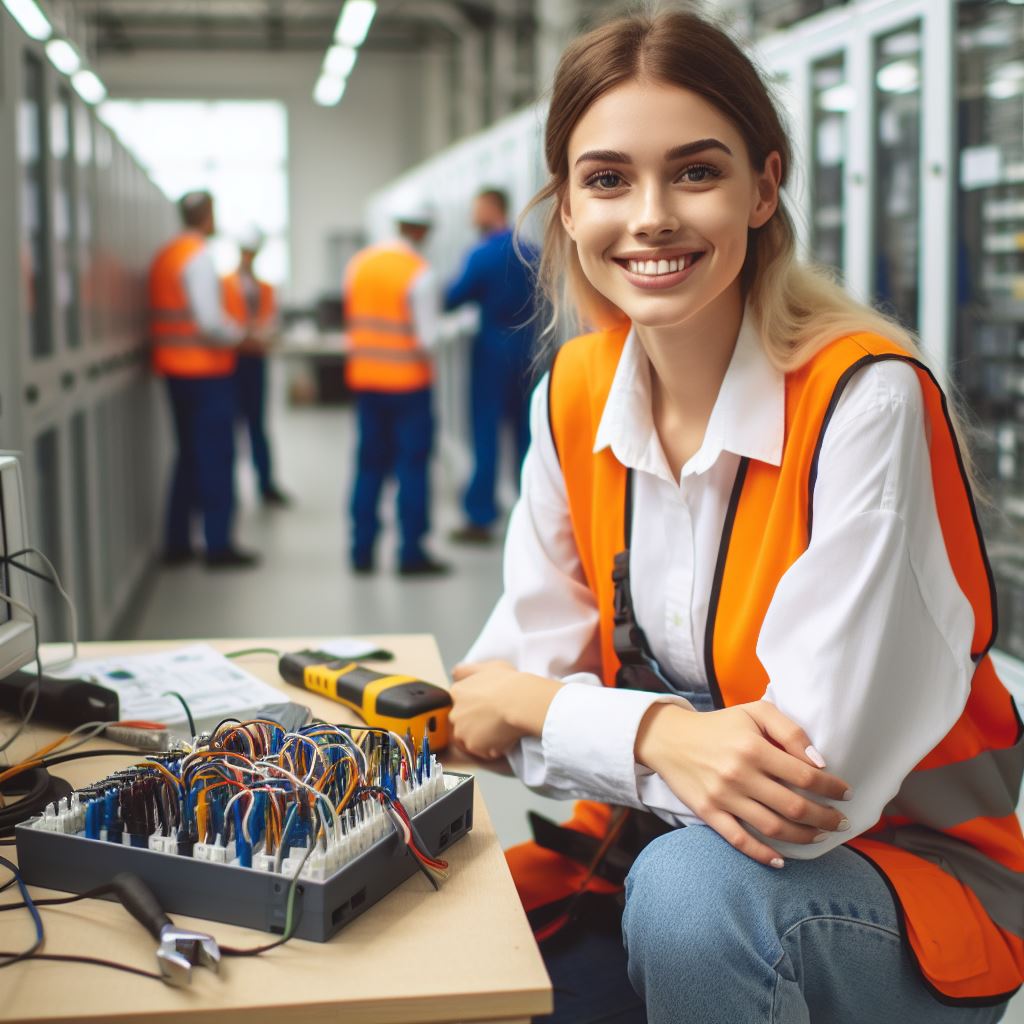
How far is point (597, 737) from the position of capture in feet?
3.67

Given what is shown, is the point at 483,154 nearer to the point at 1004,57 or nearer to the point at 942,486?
the point at 1004,57

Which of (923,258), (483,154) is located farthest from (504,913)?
(483,154)

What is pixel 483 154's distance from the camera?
7207 millimetres

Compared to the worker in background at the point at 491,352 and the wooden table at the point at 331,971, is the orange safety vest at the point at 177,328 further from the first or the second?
the wooden table at the point at 331,971

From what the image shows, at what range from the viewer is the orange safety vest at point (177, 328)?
17.8 feet

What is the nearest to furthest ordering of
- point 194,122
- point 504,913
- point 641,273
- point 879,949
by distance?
1. point 504,913
2. point 879,949
3. point 641,273
4. point 194,122

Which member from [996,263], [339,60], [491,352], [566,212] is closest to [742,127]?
[566,212]

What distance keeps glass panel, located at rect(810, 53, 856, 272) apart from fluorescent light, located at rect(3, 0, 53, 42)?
81.2 inches

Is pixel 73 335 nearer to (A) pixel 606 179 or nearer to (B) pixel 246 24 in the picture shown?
(A) pixel 606 179

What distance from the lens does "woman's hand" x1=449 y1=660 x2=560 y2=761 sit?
Answer: 1.19m

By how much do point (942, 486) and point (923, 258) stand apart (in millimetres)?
1910

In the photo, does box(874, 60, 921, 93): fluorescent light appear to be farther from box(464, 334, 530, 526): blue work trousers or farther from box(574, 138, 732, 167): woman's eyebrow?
box(464, 334, 530, 526): blue work trousers

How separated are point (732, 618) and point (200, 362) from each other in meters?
4.62

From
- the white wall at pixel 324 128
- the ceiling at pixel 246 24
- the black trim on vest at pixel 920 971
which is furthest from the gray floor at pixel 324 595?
the white wall at pixel 324 128
